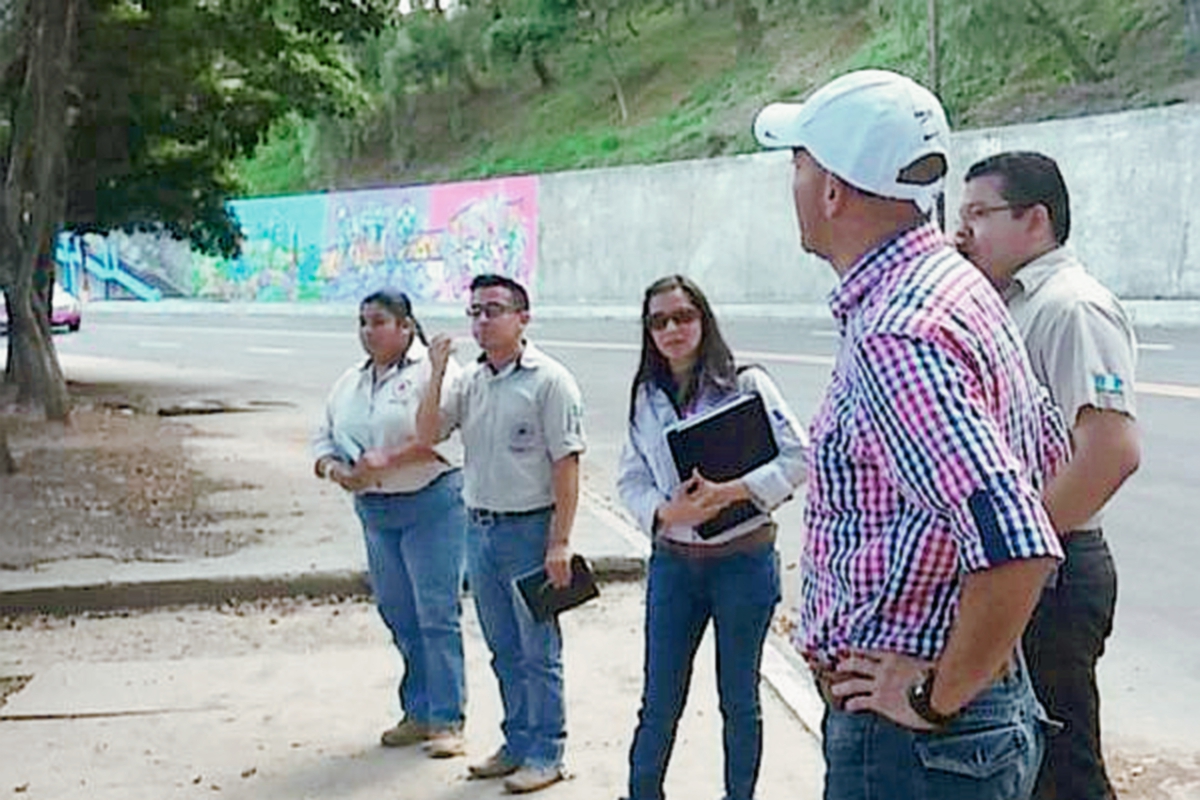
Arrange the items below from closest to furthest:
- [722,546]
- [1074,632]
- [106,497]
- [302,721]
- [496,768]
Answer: [1074,632], [722,546], [496,768], [302,721], [106,497]

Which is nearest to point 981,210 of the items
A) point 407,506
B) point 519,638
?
point 519,638

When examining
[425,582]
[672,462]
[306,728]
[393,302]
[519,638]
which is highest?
[393,302]

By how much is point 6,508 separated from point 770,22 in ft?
141

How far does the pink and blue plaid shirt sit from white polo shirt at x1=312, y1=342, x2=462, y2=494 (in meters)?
3.51

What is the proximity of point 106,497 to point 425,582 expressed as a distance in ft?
23.9

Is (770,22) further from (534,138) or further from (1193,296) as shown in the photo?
(1193,296)

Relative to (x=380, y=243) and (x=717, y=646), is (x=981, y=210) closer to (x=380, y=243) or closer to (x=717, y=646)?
(x=717, y=646)

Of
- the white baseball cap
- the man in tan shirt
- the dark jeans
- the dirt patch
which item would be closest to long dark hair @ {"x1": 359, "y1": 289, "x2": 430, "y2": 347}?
the man in tan shirt

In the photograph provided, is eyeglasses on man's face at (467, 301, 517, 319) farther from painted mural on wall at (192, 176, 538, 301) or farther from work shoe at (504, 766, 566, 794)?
painted mural on wall at (192, 176, 538, 301)

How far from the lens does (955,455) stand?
95.2 inches

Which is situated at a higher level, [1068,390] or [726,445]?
[1068,390]

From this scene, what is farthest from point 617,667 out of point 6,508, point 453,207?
point 453,207

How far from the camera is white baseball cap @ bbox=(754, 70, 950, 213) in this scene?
263cm

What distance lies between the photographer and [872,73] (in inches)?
111
